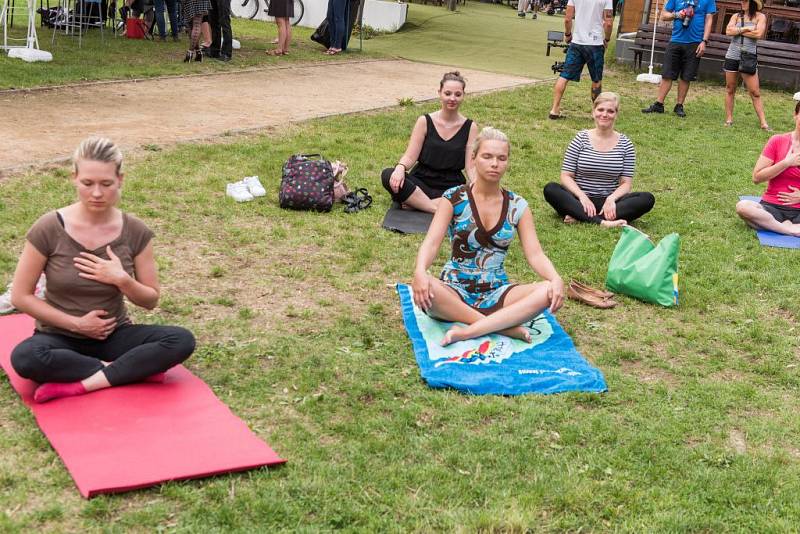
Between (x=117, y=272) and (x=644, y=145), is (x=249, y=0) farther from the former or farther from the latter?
(x=117, y=272)

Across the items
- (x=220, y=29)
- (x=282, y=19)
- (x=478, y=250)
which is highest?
(x=282, y=19)

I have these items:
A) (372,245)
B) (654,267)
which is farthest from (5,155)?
(654,267)

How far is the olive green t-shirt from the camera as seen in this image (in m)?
4.24

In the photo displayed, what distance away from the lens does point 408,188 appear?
7820 millimetres

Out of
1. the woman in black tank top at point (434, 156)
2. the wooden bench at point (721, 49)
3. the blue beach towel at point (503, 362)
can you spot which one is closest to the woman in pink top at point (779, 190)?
the woman in black tank top at point (434, 156)

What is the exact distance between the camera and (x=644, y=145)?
11.5 meters

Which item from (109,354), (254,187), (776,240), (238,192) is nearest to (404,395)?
(109,354)

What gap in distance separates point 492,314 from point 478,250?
0.40m

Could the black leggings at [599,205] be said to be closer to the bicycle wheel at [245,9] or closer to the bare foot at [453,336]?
the bare foot at [453,336]

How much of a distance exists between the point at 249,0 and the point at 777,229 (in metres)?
18.3

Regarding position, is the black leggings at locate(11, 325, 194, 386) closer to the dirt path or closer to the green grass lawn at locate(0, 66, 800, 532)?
the green grass lawn at locate(0, 66, 800, 532)

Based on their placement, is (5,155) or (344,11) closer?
(5,155)

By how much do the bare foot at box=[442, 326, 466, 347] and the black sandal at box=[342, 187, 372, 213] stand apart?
111 inches

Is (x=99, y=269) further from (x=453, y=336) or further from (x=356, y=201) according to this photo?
(x=356, y=201)
